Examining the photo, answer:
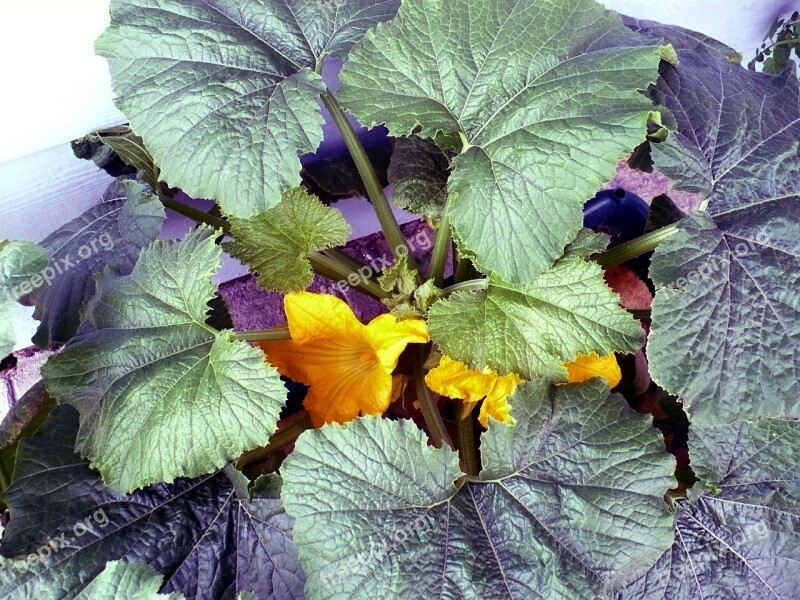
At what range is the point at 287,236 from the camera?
1.07m

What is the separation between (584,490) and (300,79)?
0.65 metres

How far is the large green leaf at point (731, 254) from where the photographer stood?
2.88ft

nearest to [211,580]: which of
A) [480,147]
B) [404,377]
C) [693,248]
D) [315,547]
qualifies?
[315,547]

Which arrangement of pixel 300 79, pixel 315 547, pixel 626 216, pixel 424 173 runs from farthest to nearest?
pixel 626 216
pixel 424 173
pixel 300 79
pixel 315 547

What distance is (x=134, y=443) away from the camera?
904 millimetres

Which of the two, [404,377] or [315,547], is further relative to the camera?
[404,377]

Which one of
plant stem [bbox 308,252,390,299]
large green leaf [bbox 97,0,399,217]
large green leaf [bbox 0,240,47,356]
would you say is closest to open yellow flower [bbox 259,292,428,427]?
plant stem [bbox 308,252,390,299]

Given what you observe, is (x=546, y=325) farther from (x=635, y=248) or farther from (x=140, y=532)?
(x=140, y=532)

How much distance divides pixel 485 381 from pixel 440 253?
0.75 ft

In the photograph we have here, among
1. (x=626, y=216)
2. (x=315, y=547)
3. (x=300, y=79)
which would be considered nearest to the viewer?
(x=315, y=547)

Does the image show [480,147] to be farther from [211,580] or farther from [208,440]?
[211,580]

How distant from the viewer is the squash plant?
2.81 ft

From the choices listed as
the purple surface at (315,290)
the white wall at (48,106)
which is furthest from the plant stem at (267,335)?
the white wall at (48,106)

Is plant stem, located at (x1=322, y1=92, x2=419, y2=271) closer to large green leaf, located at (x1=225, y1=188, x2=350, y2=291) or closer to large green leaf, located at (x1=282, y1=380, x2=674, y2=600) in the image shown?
large green leaf, located at (x1=225, y1=188, x2=350, y2=291)
